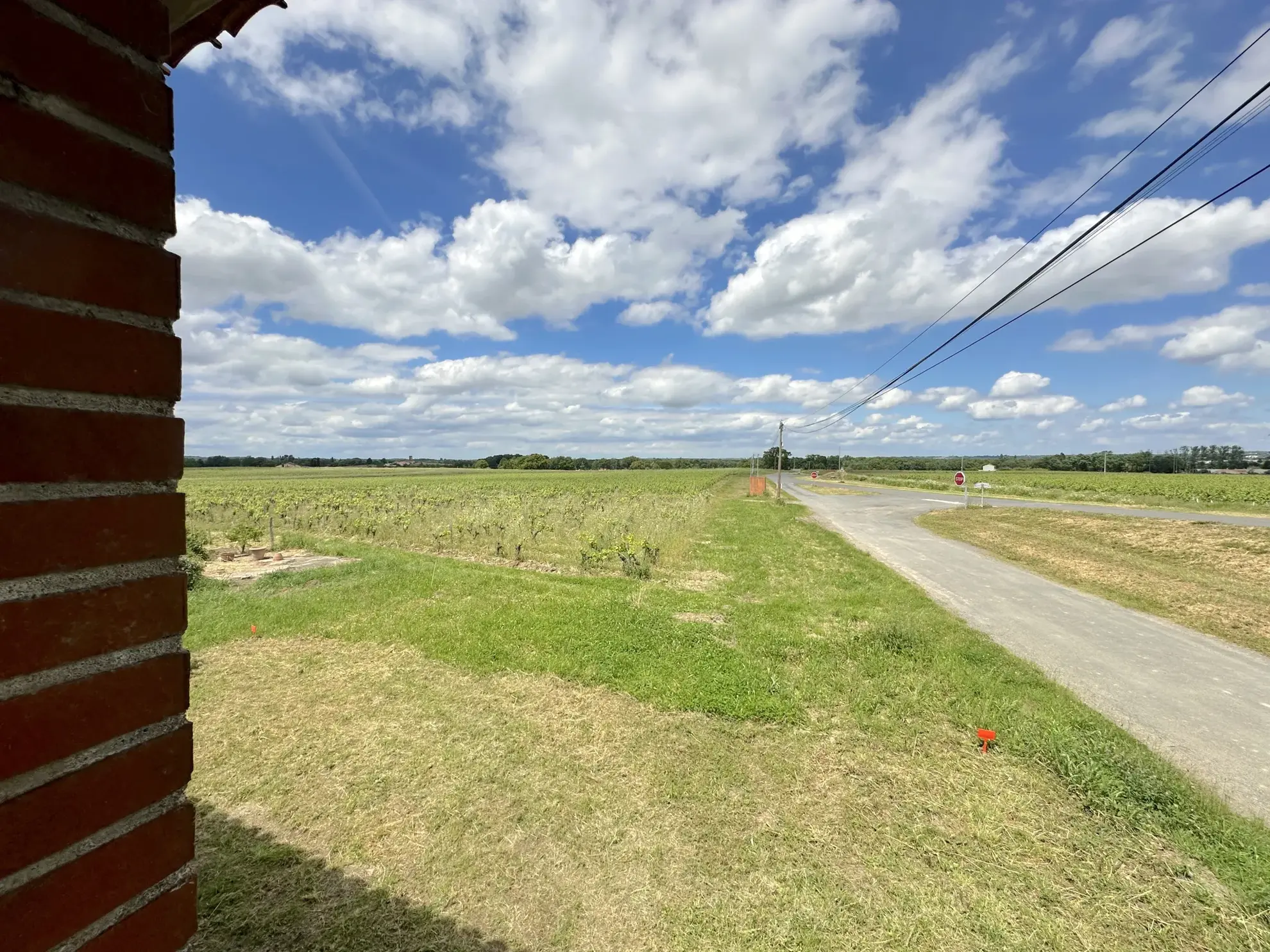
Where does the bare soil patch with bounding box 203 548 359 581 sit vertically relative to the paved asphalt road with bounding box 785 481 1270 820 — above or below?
above

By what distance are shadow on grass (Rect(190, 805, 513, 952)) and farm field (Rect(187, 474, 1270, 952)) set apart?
15 mm

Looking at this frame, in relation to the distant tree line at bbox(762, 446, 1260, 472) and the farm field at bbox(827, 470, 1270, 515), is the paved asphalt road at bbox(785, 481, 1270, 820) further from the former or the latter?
the distant tree line at bbox(762, 446, 1260, 472)

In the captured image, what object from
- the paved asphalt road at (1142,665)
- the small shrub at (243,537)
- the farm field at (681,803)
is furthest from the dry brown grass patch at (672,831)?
the small shrub at (243,537)

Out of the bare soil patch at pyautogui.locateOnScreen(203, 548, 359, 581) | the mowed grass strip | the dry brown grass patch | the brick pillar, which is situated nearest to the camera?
the brick pillar

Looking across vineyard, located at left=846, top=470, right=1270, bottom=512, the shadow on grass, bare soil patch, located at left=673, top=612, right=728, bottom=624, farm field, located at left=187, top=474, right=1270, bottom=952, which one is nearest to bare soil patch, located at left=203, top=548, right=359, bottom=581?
farm field, located at left=187, top=474, right=1270, bottom=952

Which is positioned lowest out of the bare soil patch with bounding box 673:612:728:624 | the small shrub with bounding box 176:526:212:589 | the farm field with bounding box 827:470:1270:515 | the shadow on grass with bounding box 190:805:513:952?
the shadow on grass with bounding box 190:805:513:952

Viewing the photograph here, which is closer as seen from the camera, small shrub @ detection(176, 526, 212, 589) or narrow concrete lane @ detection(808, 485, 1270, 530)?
small shrub @ detection(176, 526, 212, 589)

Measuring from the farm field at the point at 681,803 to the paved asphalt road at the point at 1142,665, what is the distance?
0.47 meters

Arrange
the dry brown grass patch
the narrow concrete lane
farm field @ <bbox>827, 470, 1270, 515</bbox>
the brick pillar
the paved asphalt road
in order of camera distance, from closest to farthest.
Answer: the brick pillar → the dry brown grass patch → the paved asphalt road → the narrow concrete lane → farm field @ <bbox>827, 470, 1270, 515</bbox>

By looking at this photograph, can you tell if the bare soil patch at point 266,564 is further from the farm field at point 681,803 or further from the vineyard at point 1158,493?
the vineyard at point 1158,493

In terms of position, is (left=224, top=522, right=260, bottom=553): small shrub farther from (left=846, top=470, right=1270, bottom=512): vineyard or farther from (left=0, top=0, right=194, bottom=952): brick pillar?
(left=846, top=470, right=1270, bottom=512): vineyard

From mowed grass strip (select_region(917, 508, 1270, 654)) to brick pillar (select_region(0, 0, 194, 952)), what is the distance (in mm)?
11152

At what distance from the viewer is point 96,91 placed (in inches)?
36.9

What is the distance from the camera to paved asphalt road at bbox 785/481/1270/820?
4574 mm
